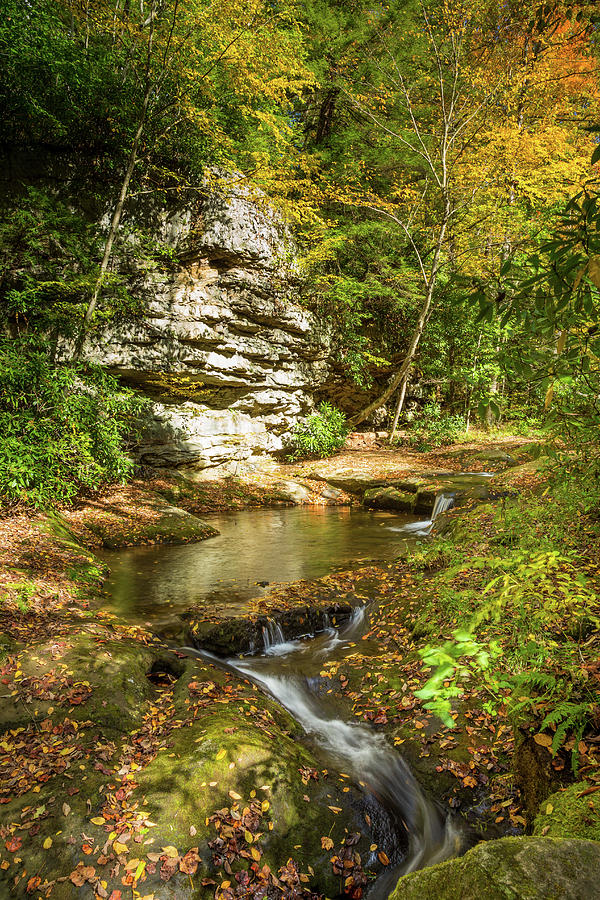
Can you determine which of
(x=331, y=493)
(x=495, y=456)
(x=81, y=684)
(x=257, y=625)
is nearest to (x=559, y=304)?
(x=81, y=684)

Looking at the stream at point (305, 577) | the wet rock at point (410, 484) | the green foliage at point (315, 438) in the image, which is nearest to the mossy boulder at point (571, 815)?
the stream at point (305, 577)

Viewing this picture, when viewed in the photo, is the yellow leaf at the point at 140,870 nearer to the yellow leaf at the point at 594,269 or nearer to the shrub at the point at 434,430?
the yellow leaf at the point at 594,269

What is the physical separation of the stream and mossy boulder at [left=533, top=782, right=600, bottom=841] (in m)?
1.01

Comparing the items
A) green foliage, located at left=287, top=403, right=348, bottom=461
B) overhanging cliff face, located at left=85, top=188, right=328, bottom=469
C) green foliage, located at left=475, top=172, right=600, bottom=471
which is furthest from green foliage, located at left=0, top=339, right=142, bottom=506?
green foliage, located at left=475, top=172, right=600, bottom=471

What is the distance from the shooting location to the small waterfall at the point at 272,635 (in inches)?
213

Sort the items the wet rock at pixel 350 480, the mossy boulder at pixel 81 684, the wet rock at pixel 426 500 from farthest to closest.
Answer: the wet rock at pixel 350 480 → the wet rock at pixel 426 500 → the mossy boulder at pixel 81 684

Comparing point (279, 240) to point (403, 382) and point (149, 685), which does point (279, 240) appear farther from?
point (149, 685)

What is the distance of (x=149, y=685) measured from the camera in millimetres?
4051

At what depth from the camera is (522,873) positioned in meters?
1.25

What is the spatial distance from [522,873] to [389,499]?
35.0ft

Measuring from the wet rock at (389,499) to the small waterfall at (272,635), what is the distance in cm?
660

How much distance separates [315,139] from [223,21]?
9817mm

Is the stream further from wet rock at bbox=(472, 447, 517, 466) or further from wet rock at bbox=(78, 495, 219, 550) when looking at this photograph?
wet rock at bbox=(472, 447, 517, 466)

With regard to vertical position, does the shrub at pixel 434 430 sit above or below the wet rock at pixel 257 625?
above
